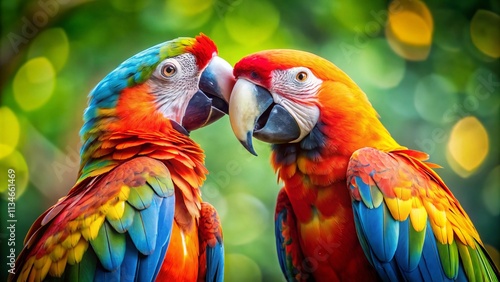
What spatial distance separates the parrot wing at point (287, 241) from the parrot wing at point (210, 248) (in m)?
0.21

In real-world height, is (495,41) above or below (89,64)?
above

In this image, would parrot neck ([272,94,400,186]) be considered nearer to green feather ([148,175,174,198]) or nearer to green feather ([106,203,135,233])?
green feather ([148,175,174,198])

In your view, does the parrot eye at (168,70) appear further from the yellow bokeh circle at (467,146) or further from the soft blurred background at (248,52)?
the yellow bokeh circle at (467,146)

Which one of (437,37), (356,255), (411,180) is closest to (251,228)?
(356,255)

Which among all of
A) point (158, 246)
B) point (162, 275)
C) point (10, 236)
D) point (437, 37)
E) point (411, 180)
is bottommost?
point (10, 236)

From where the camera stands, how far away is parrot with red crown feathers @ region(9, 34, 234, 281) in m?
1.51

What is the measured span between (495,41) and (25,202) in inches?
71.4

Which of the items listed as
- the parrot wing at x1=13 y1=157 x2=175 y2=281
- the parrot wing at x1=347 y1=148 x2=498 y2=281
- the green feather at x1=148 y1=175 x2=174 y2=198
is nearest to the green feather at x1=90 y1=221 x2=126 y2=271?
the parrot wing at x1=13 y1=157 x2=175 y2=281

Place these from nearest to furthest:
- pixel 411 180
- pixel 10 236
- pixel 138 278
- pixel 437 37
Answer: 1. pixel 138 278
2. pixel 411 180
3. pixel 10 236
4. pixel 437 37

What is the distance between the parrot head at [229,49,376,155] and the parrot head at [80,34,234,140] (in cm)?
10

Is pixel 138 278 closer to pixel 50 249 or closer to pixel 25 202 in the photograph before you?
pixel 50 249

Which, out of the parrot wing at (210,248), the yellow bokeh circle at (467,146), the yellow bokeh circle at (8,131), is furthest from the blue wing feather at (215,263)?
the yellow bokeh circle at (467,146)

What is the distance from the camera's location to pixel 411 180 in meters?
1.64

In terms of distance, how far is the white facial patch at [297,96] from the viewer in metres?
1.72
